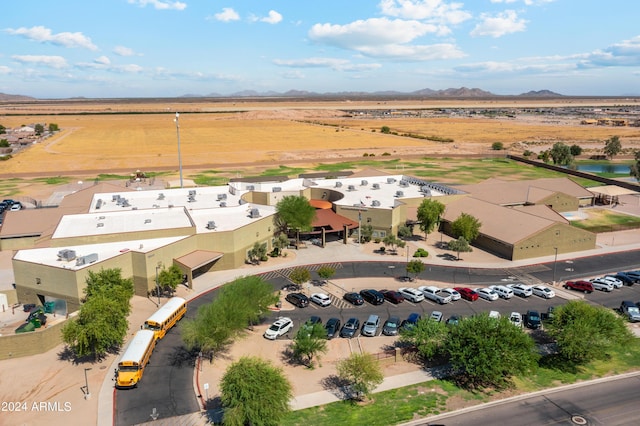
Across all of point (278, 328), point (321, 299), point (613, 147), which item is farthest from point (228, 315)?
point (613, 147)

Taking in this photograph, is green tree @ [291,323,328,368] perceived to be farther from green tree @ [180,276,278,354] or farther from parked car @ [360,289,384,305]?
parked car @ [360,289,384,305]

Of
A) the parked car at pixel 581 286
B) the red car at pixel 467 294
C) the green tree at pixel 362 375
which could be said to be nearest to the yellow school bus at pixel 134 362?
the green tree at pixel 362 375

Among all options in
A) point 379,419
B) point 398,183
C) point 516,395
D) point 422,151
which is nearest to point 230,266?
point 379,419

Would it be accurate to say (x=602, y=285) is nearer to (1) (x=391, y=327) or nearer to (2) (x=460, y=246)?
(2) (x=460, y=246)

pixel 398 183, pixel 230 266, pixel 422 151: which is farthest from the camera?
pixel 422 151

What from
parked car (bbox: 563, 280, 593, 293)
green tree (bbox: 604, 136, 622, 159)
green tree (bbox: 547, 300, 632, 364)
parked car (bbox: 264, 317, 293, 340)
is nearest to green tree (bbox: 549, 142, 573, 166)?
green tree (bbox: 604, 136, 622, 159)

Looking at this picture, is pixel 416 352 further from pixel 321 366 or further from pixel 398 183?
pixel 398 183
